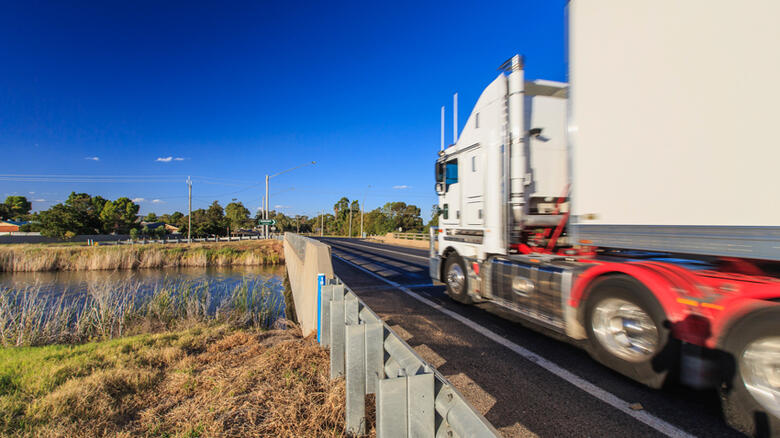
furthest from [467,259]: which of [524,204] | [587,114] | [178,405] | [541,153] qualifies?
[178,405]

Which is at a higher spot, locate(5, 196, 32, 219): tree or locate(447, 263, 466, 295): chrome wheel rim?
locate(5, 196, 32, 219): tree

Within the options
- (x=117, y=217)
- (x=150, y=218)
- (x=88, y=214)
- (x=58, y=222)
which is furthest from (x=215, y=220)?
(x=150, y=218)

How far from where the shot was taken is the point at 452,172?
23.1ft

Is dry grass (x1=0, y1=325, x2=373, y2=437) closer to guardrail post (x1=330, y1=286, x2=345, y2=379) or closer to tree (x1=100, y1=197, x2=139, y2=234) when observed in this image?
guardrail post (x1=330, y1=286, x2=345, y2=379)

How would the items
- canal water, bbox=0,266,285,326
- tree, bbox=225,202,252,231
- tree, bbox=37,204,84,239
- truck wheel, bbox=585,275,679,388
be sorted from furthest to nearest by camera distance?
tree, bbox=225,202,252,231 < tree, bbox=37,204,84,239 < canal water, bbox=0,266,285,326 < truck wheel, bbox=585,275,679,388

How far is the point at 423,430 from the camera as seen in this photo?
1.48 meters

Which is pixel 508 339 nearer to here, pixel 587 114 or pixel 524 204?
pixel 524 204

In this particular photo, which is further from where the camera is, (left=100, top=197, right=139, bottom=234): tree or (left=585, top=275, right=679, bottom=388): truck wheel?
(left=100, top=197, right=139, bottom=234): tree

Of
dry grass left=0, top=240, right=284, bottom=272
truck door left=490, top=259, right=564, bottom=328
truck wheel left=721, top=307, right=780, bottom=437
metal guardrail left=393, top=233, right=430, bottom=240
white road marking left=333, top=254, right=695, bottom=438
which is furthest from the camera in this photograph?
metal guardrail left=393, top=233, right=430, bottom=240

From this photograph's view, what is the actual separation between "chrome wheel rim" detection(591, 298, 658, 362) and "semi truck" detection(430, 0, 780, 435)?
0.04 feet

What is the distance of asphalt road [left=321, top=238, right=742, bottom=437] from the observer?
2.67 m

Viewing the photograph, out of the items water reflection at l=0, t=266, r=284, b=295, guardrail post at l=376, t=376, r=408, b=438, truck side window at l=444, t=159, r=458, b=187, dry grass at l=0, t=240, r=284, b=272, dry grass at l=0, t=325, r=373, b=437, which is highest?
truck side window at l=444, t=159, r=458, b=187

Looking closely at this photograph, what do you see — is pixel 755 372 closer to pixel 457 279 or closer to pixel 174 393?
pixel 457 279

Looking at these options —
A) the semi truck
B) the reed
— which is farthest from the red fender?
the reed
